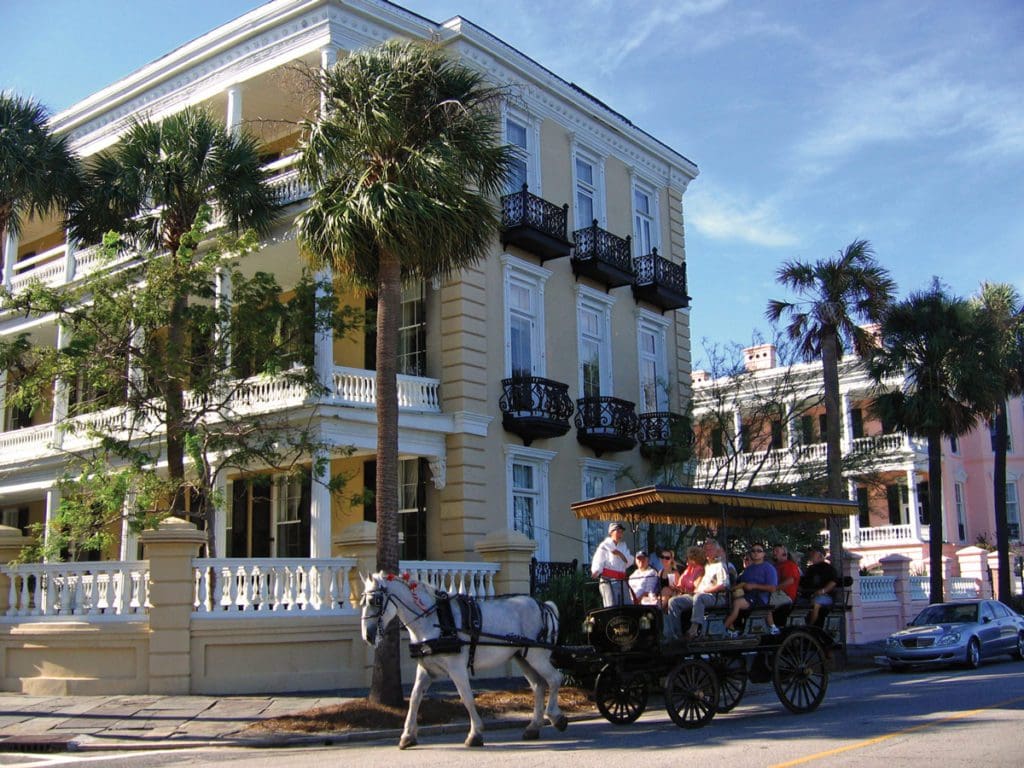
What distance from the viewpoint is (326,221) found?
15.4 metres

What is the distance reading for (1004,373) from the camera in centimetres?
3159

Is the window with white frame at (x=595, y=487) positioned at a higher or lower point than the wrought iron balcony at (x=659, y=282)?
lower

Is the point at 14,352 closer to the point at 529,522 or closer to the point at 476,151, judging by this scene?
the point at 476,151

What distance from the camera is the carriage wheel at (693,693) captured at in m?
12.3

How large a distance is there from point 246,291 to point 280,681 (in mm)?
6771

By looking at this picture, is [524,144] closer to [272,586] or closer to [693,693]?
[272,586]

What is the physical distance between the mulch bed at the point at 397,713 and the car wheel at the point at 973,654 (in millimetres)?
9942

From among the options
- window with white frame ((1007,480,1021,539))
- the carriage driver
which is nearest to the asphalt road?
the carriage driver

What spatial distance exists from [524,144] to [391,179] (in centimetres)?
1083

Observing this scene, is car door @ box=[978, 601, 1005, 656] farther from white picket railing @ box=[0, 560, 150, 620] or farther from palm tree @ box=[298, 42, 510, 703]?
white picket railing @ box=[0, 560, 150, 620]

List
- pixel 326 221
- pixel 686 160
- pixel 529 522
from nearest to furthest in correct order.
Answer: pixel 326 221
pixel 529 522
pixel 686 160

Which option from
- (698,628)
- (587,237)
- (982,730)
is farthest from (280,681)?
(587,237)

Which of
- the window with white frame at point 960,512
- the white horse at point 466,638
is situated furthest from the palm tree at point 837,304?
the window with white frame at point 960,512

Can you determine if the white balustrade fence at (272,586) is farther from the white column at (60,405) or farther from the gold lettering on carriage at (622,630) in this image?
the white column at (60,405)
